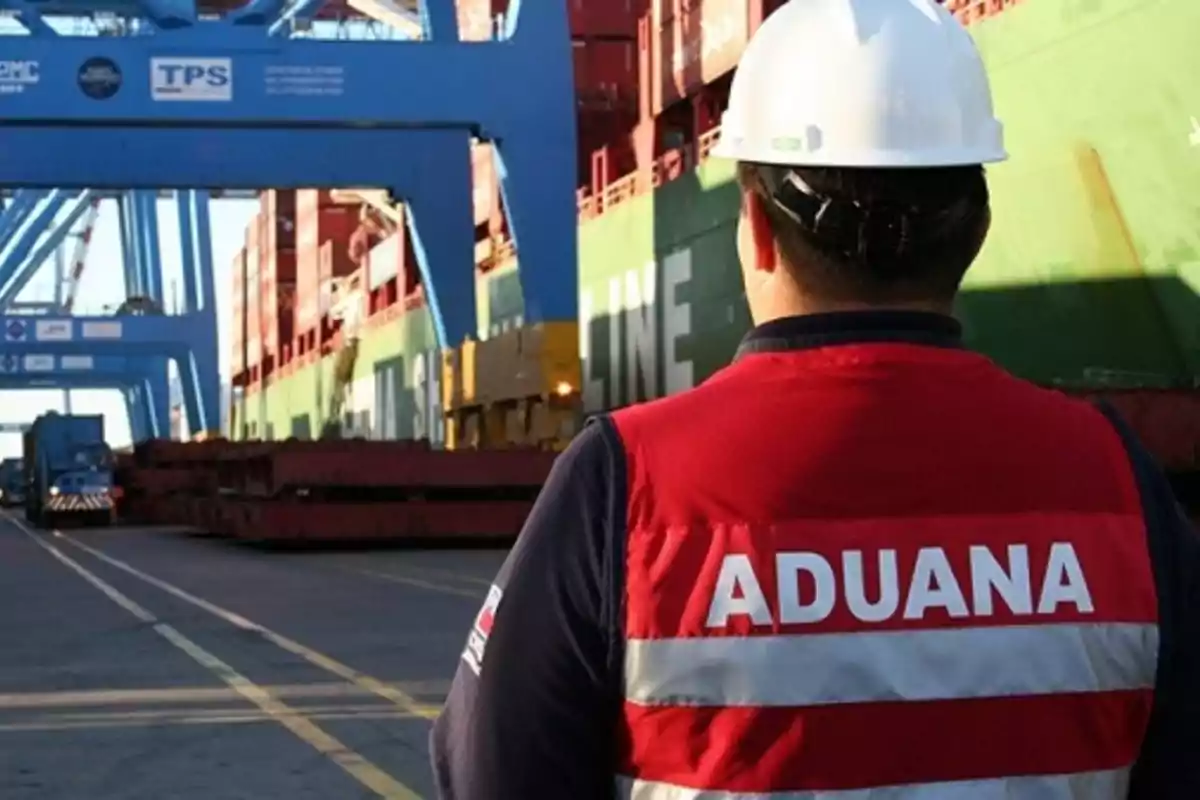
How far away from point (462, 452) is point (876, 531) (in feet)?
73.0

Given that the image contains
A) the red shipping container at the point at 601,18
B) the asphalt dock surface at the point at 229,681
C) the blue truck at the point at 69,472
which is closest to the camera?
the asphalt dock surface at the point at 229,681

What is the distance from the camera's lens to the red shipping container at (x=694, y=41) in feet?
88.7

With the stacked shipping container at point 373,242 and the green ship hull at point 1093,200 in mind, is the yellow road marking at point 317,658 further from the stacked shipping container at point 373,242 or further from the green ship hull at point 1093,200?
the stacked shipping container at point 373,242

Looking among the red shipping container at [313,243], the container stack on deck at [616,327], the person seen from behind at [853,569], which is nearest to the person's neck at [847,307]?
the person seen from behind at [853,569]

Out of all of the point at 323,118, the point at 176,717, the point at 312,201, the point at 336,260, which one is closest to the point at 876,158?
the point at 176,717

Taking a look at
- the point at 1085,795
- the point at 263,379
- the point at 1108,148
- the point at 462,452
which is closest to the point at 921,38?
the point at 1085,795

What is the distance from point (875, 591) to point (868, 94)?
16.7 inches

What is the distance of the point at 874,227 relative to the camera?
1.62 meters

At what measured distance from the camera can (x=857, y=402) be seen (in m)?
1.58

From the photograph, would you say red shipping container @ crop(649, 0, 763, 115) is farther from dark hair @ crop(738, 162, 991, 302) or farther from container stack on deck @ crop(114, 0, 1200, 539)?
dark hair @ crop(738, 162, 991, 302)

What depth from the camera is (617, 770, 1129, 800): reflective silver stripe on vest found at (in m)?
1.50

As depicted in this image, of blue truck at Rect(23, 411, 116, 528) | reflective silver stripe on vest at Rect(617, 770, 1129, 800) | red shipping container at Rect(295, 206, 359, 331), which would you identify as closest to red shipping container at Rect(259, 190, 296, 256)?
red shipping container at Rect(295, 206, 359, 331)

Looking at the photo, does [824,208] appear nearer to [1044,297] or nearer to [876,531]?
[876,531]

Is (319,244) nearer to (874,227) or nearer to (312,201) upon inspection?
(312,201)
